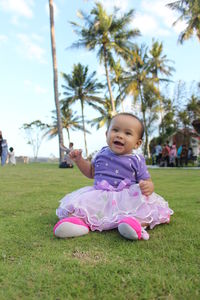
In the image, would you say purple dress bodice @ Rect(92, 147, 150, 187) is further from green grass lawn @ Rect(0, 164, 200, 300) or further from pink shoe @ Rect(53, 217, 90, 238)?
pink shoe @ Rect(53, 217, 90, 238)

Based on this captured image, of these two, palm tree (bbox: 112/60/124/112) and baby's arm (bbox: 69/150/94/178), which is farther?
palm tree (bbox: 112/60/124/112)

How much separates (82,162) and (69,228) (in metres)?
0.85

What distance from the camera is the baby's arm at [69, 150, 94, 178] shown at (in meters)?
2.41

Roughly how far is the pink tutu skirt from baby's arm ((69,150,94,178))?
0.40m

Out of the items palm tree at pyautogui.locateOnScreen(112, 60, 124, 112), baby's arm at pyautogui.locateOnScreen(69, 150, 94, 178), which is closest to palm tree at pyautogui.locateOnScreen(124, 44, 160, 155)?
palm tree at pyautogui.locateOnScreen(112, 60, 124, 112)

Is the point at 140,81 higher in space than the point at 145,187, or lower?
higher

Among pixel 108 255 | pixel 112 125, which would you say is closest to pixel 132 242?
pixel 108 255

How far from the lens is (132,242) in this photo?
159cm

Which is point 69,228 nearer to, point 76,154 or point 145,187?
point 145,187

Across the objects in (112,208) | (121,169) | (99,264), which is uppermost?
(121,169)

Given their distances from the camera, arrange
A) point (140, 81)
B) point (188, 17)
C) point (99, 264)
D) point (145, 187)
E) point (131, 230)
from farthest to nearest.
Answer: point (140, 81) → point (188, 17) → point (145, 187) → point (131, 230) → point (99, 264)

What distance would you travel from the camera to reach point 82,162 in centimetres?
247

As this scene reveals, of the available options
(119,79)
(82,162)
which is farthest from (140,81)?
(82,162)

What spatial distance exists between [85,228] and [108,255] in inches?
16.0
